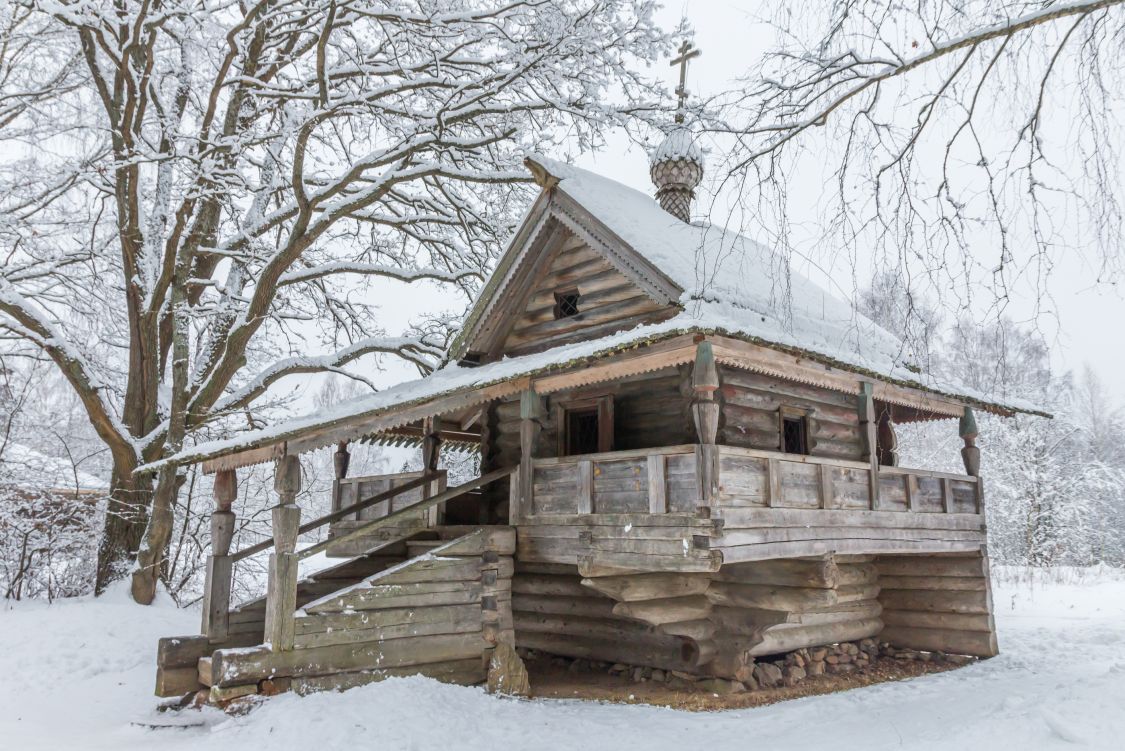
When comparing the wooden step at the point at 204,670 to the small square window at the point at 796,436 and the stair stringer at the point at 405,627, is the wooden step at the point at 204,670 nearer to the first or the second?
the stair stringer at the point at 405,627

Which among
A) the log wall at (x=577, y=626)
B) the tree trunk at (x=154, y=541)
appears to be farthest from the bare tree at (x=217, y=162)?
the log wall at (x=577, y=626)

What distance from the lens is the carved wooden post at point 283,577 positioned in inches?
363

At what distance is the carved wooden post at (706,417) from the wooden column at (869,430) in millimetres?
3858

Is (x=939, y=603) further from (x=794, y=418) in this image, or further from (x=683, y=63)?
(x=683, y=63)

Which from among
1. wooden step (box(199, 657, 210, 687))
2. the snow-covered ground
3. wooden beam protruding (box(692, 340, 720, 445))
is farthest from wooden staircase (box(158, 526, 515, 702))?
wooden beam protruding (box(692, 340, 720, 445))

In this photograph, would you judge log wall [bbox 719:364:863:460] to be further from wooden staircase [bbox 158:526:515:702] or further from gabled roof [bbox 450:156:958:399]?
wooden staircase [bbox 158:526:515:702]

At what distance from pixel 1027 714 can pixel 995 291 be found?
237 inches

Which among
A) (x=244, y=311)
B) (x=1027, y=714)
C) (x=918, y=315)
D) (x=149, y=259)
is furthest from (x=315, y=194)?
(x=1027, y=714)

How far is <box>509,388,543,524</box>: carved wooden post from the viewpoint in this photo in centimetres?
1119

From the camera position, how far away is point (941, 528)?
44.7ft

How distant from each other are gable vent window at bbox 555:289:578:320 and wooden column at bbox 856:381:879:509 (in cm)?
474

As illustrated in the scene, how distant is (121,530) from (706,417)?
462 inches

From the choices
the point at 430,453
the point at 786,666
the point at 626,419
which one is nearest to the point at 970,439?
the point at 786,666

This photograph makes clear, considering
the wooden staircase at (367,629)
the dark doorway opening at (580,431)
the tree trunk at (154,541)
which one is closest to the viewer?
the wooden staircase at (367,629)
